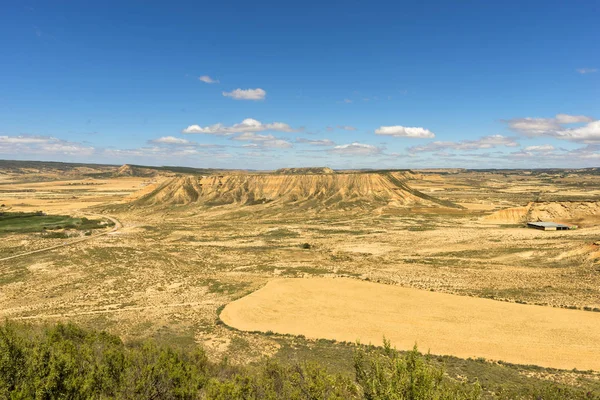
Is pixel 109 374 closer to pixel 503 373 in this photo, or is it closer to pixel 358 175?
pixel 503 373

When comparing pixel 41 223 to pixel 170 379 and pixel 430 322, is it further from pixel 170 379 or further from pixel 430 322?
pixel 430 322

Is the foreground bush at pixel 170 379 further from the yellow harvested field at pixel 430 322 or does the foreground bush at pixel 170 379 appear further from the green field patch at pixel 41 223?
the green field patch at pixel 41 223

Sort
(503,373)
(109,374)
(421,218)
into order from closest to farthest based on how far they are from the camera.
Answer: (109,374)
(503,373)
(421,218)

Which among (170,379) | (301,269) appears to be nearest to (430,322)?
(301,269)

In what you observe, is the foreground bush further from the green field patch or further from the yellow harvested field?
the green field patch

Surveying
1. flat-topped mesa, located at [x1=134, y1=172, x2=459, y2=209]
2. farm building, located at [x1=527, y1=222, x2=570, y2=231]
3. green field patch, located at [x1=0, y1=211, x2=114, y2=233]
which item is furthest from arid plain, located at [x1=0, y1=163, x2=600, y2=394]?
flat-topped mesa, located at [x1=134, y1=172, x2=459, y2=209]

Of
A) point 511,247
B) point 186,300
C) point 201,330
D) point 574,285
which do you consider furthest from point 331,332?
point 511,247

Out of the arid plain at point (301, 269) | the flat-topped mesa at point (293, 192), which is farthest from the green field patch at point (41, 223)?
the flat-topped mesa at point (293, 192)
